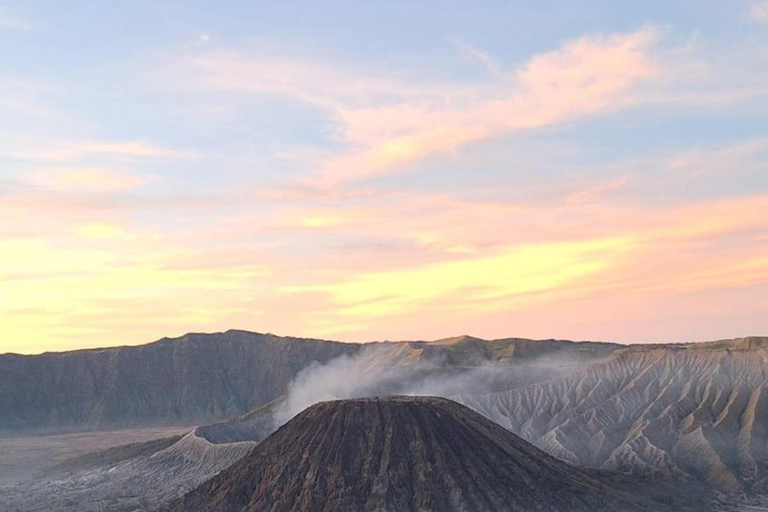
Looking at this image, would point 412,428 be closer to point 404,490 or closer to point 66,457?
point 404,490

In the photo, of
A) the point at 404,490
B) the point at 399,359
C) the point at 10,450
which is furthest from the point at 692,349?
the point at 10,450

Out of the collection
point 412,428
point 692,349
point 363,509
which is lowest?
point 363,509

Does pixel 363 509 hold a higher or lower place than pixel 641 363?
lower

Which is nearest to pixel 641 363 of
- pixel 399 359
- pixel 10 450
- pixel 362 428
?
pixel 399 359

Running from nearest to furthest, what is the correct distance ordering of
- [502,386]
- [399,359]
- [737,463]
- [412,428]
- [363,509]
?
[363,509] → [412,428] → [737,463] → [502,386] → [399,359]

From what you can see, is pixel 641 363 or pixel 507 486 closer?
pixel 507 486

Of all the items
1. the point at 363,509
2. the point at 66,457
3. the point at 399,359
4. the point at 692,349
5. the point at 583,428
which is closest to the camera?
the point at 363,509

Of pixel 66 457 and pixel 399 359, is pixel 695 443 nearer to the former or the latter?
pixel 399 359
